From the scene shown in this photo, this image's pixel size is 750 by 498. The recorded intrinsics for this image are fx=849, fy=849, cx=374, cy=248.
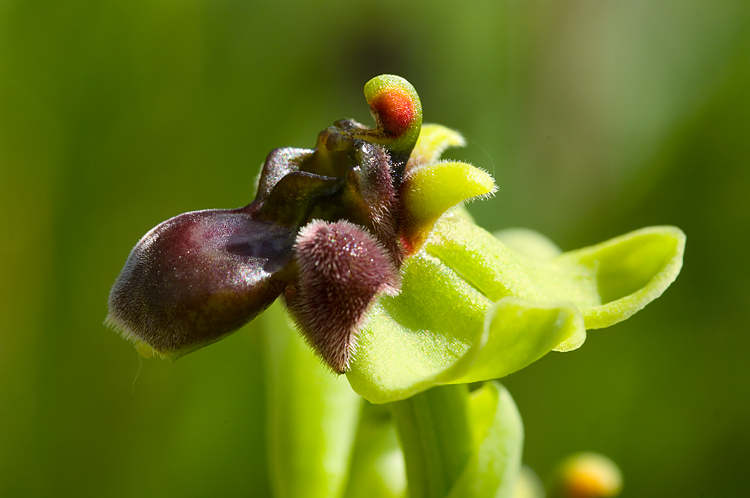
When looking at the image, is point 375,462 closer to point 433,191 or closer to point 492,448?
point 492,448

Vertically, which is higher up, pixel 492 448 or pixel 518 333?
pixel 518 333

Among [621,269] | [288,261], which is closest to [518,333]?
[288,261]

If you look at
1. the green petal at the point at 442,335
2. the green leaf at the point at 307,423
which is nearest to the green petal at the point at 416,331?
the green petal at the point at 442,335

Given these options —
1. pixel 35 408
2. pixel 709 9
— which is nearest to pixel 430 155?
pixel 35 408

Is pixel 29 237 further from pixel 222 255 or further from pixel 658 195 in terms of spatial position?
pixel 658 195

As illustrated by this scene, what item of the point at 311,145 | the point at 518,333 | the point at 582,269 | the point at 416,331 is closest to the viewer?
the point at 518,333
